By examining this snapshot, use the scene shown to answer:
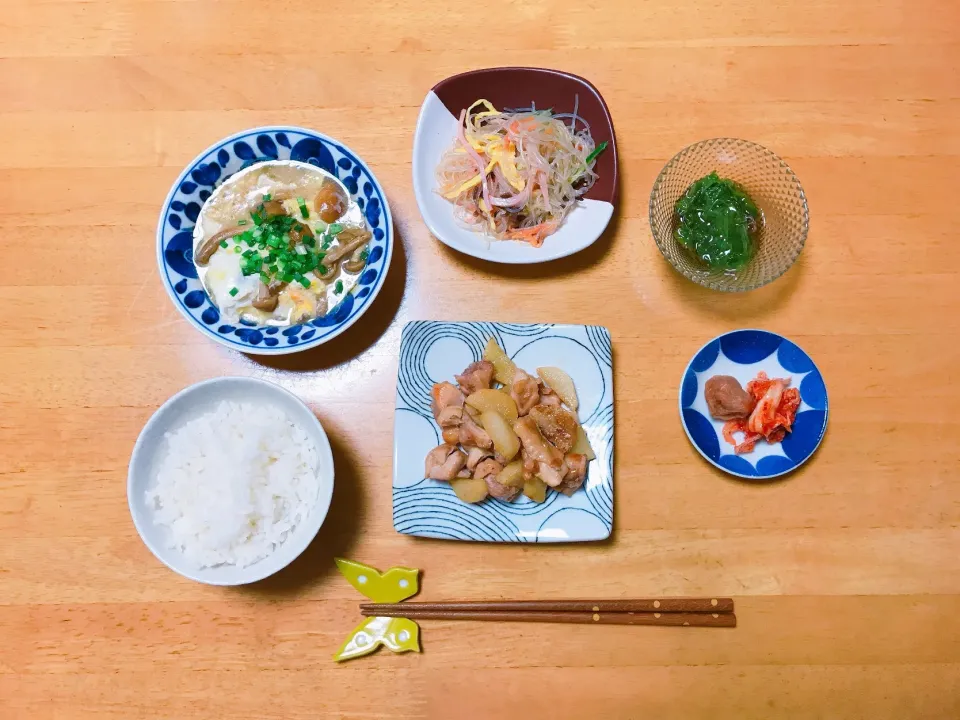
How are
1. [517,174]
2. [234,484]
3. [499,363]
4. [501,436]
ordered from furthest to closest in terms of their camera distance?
[517,174]
[499,363]
[501,436]
[234,484]

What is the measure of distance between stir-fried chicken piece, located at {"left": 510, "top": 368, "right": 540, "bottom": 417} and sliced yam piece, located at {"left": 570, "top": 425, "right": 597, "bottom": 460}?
171 mm

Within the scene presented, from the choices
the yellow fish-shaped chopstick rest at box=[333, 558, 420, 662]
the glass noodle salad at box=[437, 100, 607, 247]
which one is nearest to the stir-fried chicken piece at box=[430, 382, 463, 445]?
the yellow fish-shaped chopstick rest at box=[333, 558, 420, 662]

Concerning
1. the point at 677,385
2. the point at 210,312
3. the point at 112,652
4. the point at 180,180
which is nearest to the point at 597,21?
the point at 677,385

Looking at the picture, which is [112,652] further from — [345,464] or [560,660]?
[560,660]

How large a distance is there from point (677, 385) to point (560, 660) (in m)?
0.98

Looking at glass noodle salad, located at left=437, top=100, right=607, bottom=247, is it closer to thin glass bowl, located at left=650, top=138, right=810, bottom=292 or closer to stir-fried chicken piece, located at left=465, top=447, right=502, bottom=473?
thin glass bowl, located at left=650, top=138, right=810, bottom=292

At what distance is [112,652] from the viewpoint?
2023 mm

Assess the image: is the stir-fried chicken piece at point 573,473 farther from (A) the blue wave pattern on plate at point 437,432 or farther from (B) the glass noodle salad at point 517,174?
(B) the glass noodle salad at point 517,174

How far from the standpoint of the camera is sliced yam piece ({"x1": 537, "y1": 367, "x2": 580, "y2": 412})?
204 centimetres

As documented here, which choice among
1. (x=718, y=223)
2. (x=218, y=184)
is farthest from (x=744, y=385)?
(x=218, y=184)

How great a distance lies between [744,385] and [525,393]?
772mm

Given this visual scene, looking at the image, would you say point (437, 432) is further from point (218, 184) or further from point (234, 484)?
point (218, 184)

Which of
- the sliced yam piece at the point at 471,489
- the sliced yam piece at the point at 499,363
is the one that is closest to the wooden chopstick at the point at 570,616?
the sliced yam piece at the point at 471,489

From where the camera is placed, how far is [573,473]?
1.95 m
